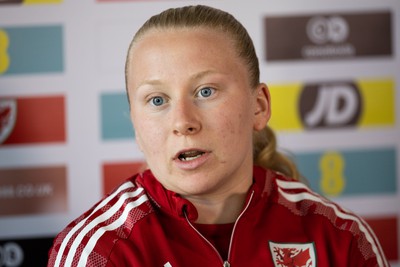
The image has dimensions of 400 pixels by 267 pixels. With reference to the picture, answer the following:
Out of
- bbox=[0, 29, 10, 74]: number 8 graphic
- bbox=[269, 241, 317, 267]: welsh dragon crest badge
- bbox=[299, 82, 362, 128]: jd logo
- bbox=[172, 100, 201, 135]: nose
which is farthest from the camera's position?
bbox=[299, 82, 362, 128]: jd logo

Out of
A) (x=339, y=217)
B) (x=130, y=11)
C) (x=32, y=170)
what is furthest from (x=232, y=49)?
(x=32, y=170)

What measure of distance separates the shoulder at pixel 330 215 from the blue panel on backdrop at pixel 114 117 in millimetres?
945

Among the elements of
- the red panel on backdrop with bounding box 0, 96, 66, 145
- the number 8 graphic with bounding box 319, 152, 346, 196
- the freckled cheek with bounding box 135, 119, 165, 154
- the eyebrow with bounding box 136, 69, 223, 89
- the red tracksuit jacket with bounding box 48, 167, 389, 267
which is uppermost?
the eyebrow with bounding box 136, 69, 223, 89

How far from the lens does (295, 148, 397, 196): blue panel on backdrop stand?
199 cm

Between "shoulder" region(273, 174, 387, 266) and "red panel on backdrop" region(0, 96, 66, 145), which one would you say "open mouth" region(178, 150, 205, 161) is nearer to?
"shoulder" region(273, 174, 387, 266)

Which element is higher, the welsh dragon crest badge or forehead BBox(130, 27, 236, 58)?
forehead BBox(130, 27, 236, 58)

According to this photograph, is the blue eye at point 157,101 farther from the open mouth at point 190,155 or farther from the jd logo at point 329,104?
the jd logo at point 329,104

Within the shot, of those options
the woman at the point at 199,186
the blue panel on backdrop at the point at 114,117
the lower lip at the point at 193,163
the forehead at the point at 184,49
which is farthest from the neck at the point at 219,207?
the blue panel on backdrop at the point at 114,117

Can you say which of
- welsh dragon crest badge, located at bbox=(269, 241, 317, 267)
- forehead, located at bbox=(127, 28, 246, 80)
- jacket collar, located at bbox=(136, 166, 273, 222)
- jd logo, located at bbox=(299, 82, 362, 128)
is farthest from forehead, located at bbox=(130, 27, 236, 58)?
jd logo, located at bbox=(299, 82, 362, 128)

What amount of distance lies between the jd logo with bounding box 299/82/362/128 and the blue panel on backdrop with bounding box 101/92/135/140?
22.8 inches

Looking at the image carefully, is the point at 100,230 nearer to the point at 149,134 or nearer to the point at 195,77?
the point at 149,134

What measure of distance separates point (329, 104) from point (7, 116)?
104 centimetres

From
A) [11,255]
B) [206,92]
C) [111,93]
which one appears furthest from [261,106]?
[11,255]

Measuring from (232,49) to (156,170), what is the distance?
8.5 inches
